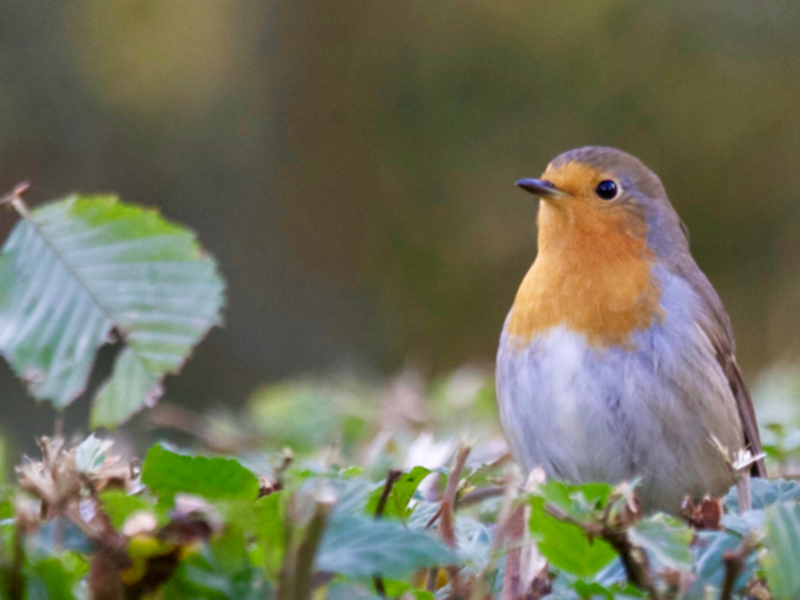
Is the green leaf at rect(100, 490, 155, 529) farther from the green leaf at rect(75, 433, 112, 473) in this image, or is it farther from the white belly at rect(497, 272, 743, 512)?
the white belly at rect(497, 272, 743, 512)

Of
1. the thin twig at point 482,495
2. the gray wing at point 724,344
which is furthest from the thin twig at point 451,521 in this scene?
the gray wing at point 724,344

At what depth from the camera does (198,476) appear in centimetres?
103

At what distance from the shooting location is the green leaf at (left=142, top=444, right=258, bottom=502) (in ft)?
3.34

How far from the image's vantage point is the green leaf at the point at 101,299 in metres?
1.21

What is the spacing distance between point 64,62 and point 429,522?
277 inches

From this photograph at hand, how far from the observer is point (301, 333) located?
828 centimetres

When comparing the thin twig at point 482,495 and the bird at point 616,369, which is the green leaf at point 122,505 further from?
the bird at point 616,369

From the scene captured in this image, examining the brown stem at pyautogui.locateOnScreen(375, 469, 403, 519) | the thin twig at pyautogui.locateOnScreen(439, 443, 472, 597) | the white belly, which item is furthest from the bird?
the brown stem at pyautogui.locateOnScreen(375, 469, 403, 519)

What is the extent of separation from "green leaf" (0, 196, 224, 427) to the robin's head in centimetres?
151

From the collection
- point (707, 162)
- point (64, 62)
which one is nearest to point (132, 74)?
point (64, 62)

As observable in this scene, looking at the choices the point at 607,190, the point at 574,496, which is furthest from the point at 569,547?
the point at 607,190

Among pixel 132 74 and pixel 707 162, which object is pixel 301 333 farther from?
pixel 707 162

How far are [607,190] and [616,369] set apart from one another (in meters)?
0.67

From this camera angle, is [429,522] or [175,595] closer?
[175,595]
